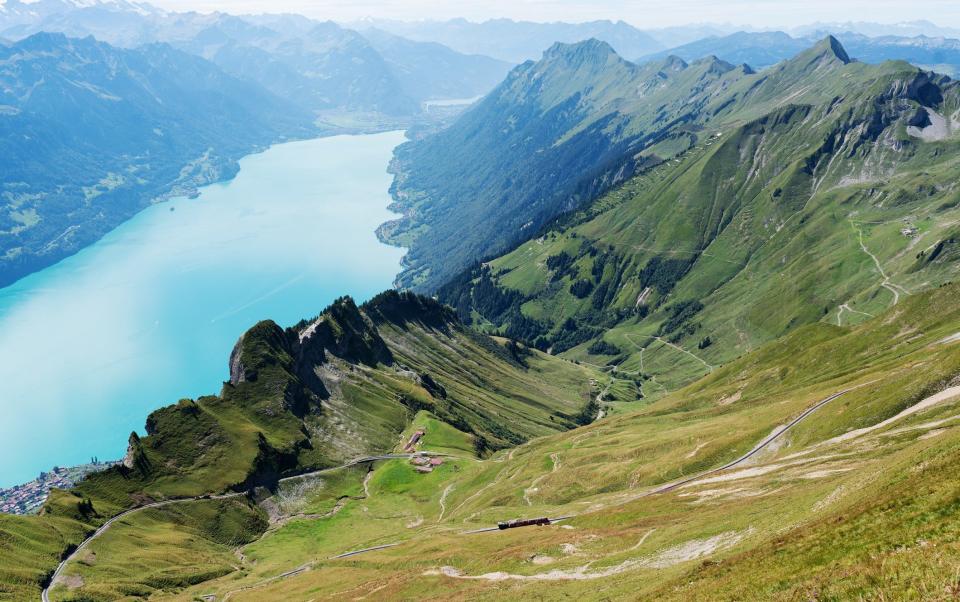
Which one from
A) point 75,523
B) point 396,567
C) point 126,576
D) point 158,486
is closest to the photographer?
point 396,567

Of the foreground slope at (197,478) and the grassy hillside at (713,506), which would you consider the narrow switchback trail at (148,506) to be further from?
the grassy hillside at (713,506)

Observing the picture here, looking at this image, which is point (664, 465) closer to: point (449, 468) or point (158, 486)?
point (449, 468)

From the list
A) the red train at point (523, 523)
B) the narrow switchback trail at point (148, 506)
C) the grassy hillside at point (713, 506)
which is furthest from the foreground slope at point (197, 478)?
the red train at point (523, 523)

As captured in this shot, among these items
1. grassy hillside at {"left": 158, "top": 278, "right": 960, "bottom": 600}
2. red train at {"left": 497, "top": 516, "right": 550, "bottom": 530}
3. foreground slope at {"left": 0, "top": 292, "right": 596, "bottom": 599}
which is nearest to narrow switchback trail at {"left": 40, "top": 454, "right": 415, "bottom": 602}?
foreground slope at {"left": 0, "top": 292, "right": 596, "bottom": 599}

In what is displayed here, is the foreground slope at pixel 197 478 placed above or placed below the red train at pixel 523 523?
above

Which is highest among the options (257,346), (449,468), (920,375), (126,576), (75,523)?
(257,346)

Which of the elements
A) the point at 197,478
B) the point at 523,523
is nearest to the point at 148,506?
the point at 197,478

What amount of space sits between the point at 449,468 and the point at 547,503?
193 ft

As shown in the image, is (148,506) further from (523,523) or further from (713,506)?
(713,506)

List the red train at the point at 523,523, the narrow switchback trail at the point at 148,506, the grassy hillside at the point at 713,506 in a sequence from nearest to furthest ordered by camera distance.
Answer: the grassy hillside at the point at 713,506, the red train at the point at 523,523, the narrow switchback trail at the point at 148,506

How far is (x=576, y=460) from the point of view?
14925cm

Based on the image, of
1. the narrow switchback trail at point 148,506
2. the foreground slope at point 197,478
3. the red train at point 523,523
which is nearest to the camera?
the red train at point 523,523

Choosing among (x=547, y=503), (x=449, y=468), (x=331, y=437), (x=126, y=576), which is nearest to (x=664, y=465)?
(x=547, y=503)

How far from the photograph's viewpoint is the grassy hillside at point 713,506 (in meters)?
36.5
